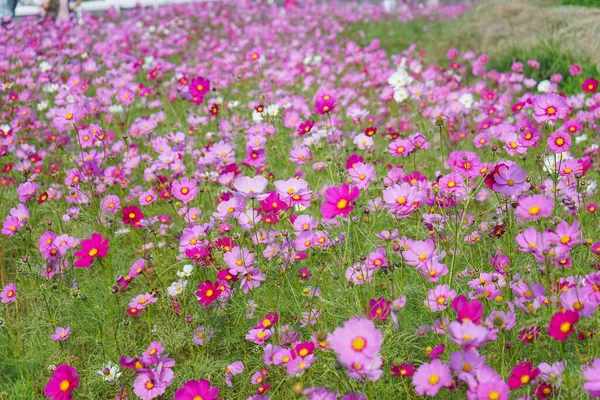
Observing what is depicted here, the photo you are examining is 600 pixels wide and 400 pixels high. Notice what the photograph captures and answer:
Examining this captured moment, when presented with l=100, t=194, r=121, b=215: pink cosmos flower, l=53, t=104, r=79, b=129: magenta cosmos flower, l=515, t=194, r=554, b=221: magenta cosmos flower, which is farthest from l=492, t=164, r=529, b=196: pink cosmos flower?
l=53, t=104, r=79, b=129: magenta cosmos flower

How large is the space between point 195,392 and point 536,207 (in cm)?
94

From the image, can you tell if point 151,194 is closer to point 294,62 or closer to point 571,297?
point 571,297

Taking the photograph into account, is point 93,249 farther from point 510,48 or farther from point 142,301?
point 510,48

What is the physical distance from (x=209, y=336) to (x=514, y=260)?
1048 mm

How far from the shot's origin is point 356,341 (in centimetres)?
110

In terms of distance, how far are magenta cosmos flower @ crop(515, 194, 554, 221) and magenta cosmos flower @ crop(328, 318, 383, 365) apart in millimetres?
501

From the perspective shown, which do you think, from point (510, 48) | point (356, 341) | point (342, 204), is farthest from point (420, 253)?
point (510, 48)

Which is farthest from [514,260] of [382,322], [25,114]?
[25,114]

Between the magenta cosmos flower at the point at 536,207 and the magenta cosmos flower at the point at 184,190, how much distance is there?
1.20 metres

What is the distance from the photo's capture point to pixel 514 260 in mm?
1880

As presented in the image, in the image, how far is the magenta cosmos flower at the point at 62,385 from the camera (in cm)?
140

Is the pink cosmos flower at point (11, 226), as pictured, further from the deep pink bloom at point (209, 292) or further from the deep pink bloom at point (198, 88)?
the deep pink bloom at point (198, 88)

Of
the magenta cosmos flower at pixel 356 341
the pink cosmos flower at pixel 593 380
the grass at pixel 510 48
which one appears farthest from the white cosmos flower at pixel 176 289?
the grass at pixel 510 48

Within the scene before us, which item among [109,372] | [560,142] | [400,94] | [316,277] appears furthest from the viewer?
[400,94]
